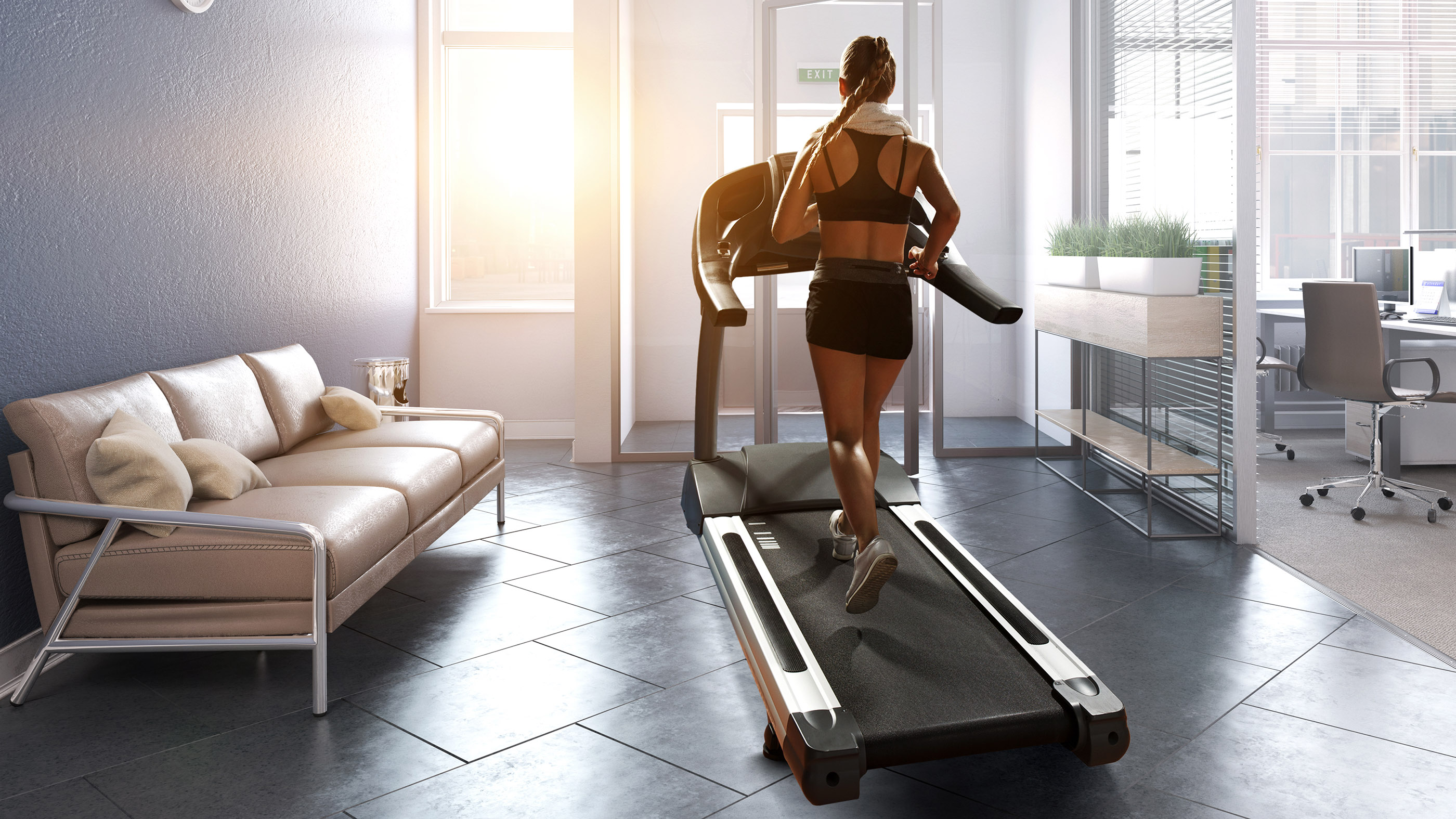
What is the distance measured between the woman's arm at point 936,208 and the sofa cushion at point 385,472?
71.5 inches

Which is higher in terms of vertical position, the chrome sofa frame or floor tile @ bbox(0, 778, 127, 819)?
the chrome sofa frame

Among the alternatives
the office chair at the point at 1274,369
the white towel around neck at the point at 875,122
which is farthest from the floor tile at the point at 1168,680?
the office chair at the point at 1274,369

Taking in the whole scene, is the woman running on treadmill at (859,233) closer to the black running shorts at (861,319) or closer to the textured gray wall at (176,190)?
the black running shorts at (861,319)

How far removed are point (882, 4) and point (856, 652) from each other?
439 cm

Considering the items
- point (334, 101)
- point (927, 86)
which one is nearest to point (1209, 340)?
point (927, 86)

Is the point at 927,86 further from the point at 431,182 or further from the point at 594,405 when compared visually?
the point at 431,182

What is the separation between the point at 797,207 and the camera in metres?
2.88

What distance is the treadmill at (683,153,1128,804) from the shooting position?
6.72ft

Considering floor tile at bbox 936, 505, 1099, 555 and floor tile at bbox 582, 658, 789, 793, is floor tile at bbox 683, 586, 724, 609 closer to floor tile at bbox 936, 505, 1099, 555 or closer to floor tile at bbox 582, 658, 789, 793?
floor tile at bbox 582, 658, 789, 793

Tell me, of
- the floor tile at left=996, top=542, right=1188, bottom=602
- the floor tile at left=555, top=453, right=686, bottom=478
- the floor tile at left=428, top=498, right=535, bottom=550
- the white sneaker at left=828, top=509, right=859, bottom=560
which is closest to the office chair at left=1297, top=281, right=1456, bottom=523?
the floor tile at left=996, top=542, right=1188, bottom=602

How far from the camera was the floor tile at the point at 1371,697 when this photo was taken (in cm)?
241

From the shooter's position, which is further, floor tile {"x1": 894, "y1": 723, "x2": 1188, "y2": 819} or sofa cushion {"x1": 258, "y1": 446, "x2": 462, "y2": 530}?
sofa cushion {"x1": 258, "y1": 446, "x2": 462, "y2": 530}

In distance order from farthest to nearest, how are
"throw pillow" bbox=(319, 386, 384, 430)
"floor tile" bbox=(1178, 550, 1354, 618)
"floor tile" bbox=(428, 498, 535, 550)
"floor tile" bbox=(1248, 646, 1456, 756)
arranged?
"floor tile" bbox=(428, 498, 535, 550)
"throw pillow" bbox=(319, 386, 384, 430)
"floor tile" bbox=(1178, 550, 1354, 618)
"floor tile" bbox=(1248, 646, 1456, 756)

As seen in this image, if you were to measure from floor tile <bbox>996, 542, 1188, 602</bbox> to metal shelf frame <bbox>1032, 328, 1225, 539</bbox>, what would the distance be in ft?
1.25
